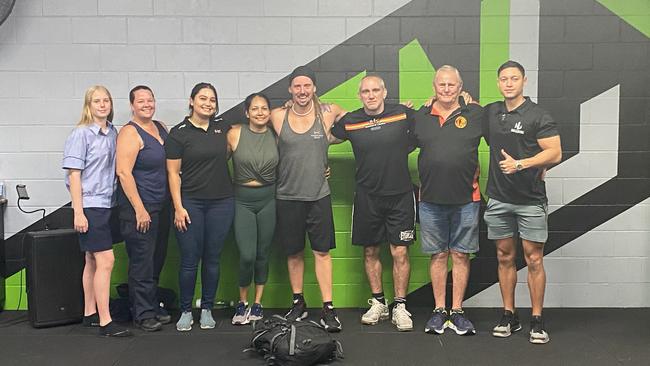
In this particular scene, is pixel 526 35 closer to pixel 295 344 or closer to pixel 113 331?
pixel 295 344

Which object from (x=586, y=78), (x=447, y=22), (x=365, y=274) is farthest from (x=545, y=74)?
(x=365, y=274)

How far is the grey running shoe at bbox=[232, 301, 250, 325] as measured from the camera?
4.46 m

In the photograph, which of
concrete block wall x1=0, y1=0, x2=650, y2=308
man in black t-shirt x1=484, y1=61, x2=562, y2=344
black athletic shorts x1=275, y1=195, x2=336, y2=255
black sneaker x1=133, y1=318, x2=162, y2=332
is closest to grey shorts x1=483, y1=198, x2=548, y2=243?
man in black t-shirt x1=484, y1=61, x2=562, y2=344

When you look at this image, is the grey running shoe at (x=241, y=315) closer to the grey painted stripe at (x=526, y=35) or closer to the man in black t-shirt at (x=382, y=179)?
the man in black t-shirt at (x=382, y=179)

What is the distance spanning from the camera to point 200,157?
4242 millimetres

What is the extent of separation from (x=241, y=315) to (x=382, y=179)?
130 centimetres

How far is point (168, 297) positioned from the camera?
15.7 feet

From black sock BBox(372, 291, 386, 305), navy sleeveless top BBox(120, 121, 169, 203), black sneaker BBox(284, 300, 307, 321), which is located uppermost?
navy sleeveless top BBox(120, 121, 169, 203)

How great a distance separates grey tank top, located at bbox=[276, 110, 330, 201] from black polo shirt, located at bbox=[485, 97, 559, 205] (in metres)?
1.09

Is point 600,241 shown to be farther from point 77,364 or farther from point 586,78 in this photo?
point 77,364

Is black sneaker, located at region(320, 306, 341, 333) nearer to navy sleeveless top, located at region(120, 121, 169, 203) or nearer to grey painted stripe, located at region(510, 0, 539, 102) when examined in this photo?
navy sleeveless top, located at region(120, 121, 169, 203)

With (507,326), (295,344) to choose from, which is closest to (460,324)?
(507,326)

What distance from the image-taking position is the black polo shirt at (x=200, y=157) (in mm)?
4242

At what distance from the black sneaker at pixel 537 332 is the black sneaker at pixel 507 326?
15 cm
